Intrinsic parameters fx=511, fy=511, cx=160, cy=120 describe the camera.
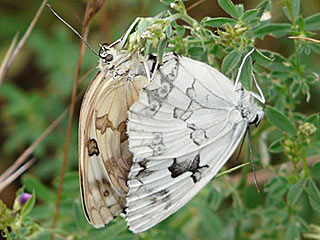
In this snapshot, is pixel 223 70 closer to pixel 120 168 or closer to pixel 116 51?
pixel 116 51

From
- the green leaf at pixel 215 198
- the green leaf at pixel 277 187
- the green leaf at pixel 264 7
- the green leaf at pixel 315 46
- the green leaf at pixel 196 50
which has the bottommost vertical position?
the green leaf at pixel 277 187

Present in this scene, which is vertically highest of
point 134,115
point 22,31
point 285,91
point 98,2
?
point 22,31

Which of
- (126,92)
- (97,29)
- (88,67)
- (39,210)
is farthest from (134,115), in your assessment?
(97,29)

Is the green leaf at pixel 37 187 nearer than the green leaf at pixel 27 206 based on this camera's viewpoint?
No

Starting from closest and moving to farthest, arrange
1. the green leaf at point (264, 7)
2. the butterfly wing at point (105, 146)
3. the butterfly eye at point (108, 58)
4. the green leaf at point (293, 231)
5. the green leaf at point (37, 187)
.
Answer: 1. the butterfly eye at point (108, 58)
2. the butterfly wing at point (105, 146)
3. the green leaf at point (264, 7)
4. the green leaf at point (293, 231)
5. the green leaf at point (37, 187)

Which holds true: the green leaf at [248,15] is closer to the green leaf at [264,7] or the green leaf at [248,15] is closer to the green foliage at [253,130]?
the green foliage at [253,130]

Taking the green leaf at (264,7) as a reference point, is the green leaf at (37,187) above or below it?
below

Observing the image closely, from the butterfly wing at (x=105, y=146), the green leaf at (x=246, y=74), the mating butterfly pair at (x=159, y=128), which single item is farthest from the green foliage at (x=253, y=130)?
the butterfly wing at (x=105, y=146)

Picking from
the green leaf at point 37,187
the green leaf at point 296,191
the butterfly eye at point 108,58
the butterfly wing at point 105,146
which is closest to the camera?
the butterfly eye at point 108,58
